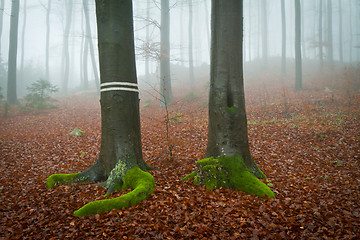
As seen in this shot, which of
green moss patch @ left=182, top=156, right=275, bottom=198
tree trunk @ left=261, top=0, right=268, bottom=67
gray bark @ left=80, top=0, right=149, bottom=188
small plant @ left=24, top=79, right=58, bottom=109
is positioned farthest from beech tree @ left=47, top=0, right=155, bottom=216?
tree trunk @ left=261, top=0, right=268, bottom=67

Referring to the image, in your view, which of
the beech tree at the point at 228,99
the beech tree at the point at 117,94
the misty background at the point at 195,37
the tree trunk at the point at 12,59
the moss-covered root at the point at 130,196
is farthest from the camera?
the misty background at the point at 195,37

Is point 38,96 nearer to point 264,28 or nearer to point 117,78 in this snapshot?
point 117,78

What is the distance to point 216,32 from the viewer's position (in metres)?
4.12

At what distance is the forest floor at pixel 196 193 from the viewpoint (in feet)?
8.87

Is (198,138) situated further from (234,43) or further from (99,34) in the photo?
(99,34)

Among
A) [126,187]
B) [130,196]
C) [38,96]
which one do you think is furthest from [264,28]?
[130,196]

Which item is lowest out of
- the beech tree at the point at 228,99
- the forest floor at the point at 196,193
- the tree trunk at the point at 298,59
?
the forest floor at the point at 196,193

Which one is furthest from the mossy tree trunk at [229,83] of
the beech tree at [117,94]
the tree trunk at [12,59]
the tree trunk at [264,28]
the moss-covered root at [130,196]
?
the tree trunk at [264,28]

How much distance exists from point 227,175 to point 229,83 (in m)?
1.90

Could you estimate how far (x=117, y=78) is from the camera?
12.6 ft

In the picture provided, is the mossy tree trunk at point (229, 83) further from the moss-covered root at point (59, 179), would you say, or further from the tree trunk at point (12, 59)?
the tree trunk at point (12, 59)

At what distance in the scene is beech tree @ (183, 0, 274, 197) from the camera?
12.9 feet

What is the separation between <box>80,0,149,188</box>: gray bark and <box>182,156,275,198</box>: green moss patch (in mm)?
1419

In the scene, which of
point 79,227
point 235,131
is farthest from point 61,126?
point 235,131
